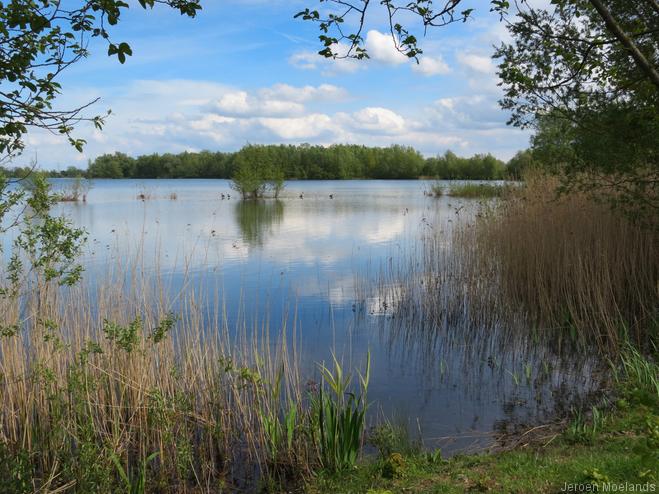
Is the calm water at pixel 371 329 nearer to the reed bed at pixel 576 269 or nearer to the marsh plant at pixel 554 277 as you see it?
the marsh plant at pixel 554 277

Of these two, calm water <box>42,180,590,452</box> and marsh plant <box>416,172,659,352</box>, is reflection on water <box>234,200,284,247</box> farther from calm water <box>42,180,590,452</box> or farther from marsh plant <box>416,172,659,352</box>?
marsh plant <box>416,172,659,352</box>

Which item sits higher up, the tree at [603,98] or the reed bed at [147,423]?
the tree at [603,98]

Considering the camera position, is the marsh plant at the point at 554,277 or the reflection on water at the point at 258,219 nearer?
the marsh plant at the point at 554,277

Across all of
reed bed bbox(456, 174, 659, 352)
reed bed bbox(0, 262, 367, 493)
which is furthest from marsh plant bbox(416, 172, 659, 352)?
reed bed bbox(0, 262, 367, 493)

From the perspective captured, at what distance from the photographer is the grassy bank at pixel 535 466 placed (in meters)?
3.61

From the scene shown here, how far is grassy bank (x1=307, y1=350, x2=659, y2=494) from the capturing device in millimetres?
3613

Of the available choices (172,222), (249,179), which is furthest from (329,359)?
(249,179)

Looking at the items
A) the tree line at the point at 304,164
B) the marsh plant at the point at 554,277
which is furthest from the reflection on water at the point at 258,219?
the tree line at the point at 304,164

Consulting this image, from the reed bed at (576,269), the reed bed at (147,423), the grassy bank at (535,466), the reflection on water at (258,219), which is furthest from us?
the reflection on water at (258,219)

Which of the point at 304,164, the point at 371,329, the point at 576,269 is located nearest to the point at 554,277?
the point at 576,269

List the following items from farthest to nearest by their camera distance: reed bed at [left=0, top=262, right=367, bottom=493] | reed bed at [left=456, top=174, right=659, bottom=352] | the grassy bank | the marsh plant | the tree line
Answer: the tree line → the marsh plant → reed bed at [left=456, top=174, right=659, bottom=352] → reed bed at [left=0, top=262, right=367, bottom=493] → the grassy bank

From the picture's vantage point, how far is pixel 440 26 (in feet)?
13.1

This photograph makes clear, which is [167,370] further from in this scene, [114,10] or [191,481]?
[114,10]

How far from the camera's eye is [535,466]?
13.0 feet
